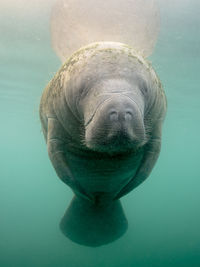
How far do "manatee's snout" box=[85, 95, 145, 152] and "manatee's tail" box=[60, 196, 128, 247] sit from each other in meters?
2.42

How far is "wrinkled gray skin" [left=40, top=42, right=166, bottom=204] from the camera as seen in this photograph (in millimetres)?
2436

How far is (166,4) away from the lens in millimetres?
8789

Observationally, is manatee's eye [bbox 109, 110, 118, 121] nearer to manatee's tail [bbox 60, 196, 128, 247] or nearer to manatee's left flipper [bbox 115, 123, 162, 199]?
manatee's left flipper [bbox 115, 123, 162, 199]

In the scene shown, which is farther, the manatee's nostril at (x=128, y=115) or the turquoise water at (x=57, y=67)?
the turquoise water at (x=57, y=67)

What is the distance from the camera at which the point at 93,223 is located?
15.6 ft

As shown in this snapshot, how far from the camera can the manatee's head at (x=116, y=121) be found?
92.3 inches

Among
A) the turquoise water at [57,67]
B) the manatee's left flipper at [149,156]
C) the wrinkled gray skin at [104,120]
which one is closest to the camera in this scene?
the wrinkled gray skin at [104,120]

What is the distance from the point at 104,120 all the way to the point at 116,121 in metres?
0.11

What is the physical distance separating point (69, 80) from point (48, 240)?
62.7ft

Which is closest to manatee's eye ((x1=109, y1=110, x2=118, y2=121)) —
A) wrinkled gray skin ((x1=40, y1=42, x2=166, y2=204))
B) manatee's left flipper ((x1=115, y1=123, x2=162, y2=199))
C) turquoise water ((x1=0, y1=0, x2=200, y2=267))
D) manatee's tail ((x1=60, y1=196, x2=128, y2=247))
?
wrinkled gray skin ((x1=40, y1=42, x2=166, y2=204))

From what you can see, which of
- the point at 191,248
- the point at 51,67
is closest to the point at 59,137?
the point at 51,67

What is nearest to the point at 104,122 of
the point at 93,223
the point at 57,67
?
the point at 93,223

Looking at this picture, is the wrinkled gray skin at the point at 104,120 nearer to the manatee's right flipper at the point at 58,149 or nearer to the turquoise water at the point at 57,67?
the manatee's right flipper at the point at 58,149

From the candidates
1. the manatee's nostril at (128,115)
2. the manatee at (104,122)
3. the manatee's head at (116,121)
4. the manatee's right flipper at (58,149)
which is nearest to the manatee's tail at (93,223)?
Answer: the manatee at (104,122)
